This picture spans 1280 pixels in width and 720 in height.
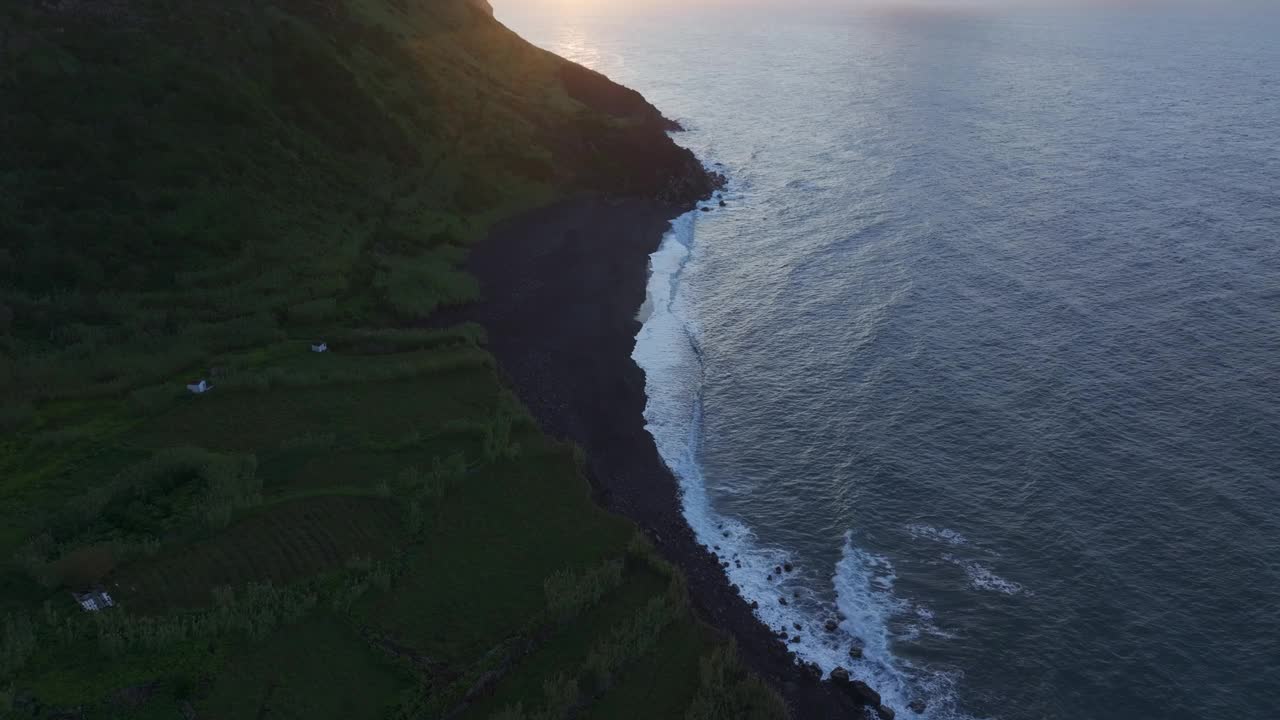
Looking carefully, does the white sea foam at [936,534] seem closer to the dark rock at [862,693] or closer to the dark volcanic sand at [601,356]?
the dark volcanic sand at [601,356]

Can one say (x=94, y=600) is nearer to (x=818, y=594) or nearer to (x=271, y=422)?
(x=271, y=422)

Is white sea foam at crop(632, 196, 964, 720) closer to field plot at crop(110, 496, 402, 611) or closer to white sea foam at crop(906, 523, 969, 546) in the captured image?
white sea foam at crop(906, 523, 969, 546)

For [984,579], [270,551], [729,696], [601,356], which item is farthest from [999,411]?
[270,551]

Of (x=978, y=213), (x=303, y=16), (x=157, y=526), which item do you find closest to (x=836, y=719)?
(x=157, y=526)

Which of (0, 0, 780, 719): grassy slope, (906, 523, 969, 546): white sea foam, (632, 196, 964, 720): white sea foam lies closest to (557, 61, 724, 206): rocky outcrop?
(0, 0, 780, 719): grassy slope

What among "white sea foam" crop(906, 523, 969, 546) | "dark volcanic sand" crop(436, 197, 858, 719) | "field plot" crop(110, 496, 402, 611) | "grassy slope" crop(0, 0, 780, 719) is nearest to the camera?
"grassy slope" crop(0, 0, 780, 719)

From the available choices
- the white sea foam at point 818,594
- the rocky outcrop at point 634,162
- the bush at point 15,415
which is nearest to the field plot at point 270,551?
the bush at point 15,415
